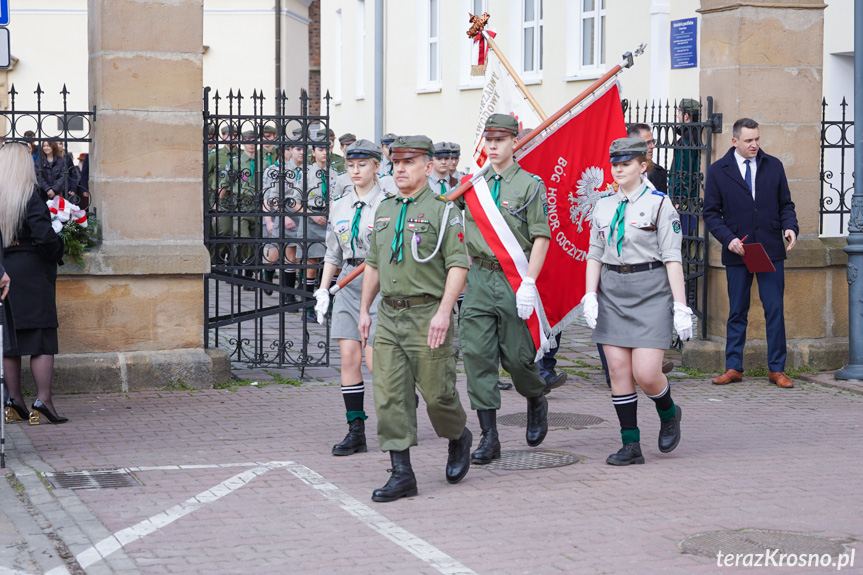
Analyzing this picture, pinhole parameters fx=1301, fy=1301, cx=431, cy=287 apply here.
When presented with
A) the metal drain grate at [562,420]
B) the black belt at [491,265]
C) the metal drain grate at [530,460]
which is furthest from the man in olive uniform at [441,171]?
the metal drain grate at [530,460]

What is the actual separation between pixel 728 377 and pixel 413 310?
15.4 feet

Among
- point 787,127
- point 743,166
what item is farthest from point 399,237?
point 787,127

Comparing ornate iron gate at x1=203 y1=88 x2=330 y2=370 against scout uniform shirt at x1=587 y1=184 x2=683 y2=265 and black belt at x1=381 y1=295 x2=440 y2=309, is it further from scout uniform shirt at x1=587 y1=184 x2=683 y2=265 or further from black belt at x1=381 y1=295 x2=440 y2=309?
black belt at x1=381 y1=295 x2=440 y2=309

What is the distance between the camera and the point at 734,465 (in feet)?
24.6

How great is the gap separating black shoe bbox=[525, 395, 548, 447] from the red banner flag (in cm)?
91

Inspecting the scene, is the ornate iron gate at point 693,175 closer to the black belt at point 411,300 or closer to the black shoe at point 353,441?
the black shoe at point 353,441

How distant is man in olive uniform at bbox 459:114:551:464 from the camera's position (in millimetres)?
7520

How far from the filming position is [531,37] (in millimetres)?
21562

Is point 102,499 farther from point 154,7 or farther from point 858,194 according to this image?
point 858,194

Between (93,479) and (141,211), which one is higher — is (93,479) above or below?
below

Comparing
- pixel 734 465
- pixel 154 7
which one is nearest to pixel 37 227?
pixel 154 7

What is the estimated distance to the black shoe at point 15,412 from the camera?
8852 mm

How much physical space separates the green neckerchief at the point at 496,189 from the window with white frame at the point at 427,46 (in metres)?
18.3

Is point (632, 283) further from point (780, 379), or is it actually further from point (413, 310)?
point (780, 379)
